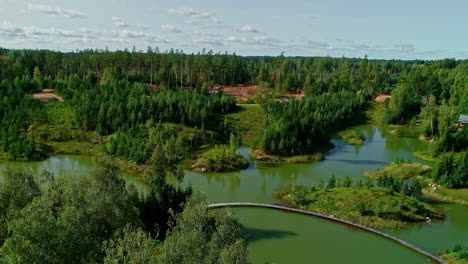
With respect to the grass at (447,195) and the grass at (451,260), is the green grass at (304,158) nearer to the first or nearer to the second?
the grass at (447,195)

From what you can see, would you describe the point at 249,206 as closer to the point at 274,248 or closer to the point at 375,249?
the point at 274,248

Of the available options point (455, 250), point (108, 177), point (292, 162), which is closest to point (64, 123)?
point (292, 162)

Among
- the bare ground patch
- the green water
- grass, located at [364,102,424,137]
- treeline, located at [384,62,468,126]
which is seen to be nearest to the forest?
treeline, located at [384,62,468,126]

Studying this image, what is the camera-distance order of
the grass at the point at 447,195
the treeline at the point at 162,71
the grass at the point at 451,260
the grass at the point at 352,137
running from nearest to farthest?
the grass at the point at 451,260
the grass at the point at 447,195
the grass at the point at 352,137
the treeline at the point at 162,71

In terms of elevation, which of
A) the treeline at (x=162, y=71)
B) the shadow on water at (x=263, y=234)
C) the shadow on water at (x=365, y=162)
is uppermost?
the treeline at (x=162, y=71)

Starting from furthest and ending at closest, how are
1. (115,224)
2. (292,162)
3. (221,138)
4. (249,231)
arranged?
(221,138) → (292,162) → (249,231) → (115,224)

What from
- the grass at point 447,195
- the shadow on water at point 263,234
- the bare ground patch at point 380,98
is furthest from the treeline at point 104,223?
the bare ground patch at point 380,98
